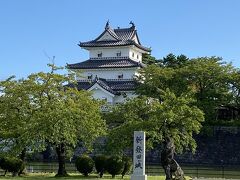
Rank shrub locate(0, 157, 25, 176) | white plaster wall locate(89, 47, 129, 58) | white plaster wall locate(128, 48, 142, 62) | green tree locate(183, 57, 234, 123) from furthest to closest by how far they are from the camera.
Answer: white plaster wall locate(128, 48, 142, 62), white plaster wall locate(89, 47, 129, 58), green tree locate(183, 57, 234, 123), shrub locate(0, 157, 25, 176)

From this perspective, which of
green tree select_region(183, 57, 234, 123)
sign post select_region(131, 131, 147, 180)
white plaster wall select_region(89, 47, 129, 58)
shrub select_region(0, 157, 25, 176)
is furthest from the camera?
white plaster wall select_region(89, 47, 129, 58)

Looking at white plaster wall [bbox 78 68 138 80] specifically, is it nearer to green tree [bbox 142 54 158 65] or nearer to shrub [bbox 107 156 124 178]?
green tree [bbox 142 54 158 65]

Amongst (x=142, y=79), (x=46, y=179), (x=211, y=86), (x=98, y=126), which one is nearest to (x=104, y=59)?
(x=142, y=79)

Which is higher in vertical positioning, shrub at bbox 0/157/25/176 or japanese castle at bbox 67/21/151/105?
japanese castle at bbox 67/21/151/105

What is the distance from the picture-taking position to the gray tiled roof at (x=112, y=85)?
54653 mm

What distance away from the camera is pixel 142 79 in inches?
2084

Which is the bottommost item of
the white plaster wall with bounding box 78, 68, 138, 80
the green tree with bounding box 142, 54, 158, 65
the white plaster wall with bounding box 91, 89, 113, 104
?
the white plaster wall with bounding box 91, 89, 113, 104

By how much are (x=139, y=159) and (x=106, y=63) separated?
1487 inches

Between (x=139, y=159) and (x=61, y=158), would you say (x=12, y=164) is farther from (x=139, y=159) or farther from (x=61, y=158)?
(x=139, y=159)

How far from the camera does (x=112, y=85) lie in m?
56.7

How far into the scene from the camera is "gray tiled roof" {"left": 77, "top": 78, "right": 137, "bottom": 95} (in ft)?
179

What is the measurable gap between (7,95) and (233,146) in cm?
2616

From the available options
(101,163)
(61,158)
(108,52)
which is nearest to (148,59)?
(108,52)

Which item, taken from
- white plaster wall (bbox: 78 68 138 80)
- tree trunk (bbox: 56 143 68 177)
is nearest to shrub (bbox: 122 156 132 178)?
tree trunk (bbox: 56 143 68 177)
